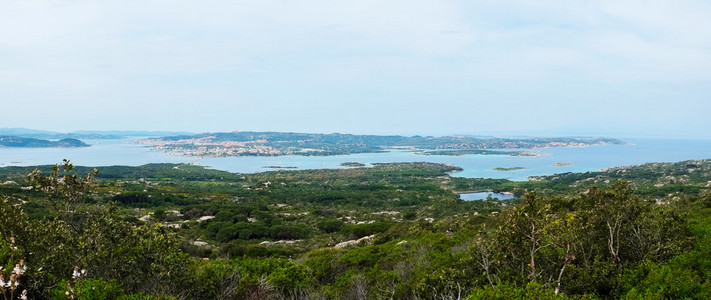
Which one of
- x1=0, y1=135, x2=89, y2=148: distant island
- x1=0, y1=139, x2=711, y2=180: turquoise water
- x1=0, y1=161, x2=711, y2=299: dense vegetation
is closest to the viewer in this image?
x1=0, y1=161, x2=711, y2=299: dense vegetation

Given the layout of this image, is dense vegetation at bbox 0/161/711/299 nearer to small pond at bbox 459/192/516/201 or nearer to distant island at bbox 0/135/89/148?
small pond at bbox 459/192/516/201

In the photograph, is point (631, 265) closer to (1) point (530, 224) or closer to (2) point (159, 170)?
(1) point (530, 224)

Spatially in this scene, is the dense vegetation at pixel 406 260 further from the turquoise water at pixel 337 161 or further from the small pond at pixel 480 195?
the turquoise water at pixel 337 161

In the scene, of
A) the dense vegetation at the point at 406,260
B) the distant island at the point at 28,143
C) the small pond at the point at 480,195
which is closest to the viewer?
the dense vegetation at the point at 406,260

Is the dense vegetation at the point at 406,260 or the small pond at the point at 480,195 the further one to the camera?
the small pond at the point at 480,195

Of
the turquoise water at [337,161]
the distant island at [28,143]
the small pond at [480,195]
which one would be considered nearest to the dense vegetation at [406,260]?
the small pond at [480,195]

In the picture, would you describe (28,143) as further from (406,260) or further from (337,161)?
(406,260)

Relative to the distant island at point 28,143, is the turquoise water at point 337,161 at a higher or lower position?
lower

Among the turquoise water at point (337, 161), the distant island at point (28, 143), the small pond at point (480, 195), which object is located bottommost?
the small pond at point (480, 195)

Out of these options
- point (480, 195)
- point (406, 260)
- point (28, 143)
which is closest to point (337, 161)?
point (480, 195)

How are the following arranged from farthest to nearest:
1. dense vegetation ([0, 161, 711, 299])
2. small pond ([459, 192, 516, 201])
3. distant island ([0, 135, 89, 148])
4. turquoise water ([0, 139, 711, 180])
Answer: distant island ([0, 135, 89, 148]), turquoise water ([0, 139, 711, 180]), small pond ([459, 192, 516, 201]), dense vegetation ([0, 161, 711, 299])

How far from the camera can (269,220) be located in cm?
3994

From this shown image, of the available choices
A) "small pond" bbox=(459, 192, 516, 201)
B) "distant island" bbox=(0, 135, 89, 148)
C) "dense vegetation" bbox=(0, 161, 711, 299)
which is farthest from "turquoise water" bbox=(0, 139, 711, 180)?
"dense vegetation" bbox=(0, 161, 711, 299)

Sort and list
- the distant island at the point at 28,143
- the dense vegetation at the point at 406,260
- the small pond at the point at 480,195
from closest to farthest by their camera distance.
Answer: the dense vegetation at the point at 406,260 < the small pond at the point at 480,195 < the distant island at the point at 28,143
